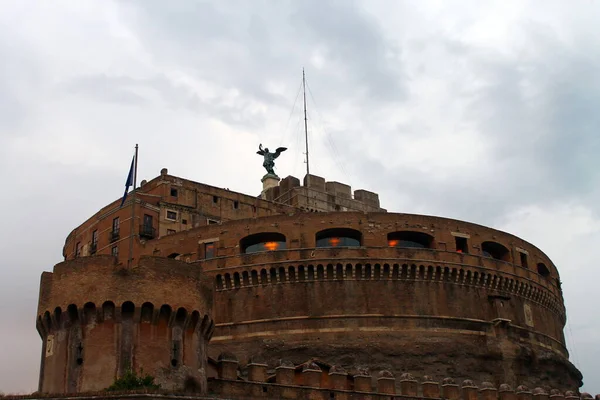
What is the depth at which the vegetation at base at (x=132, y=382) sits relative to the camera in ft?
94.6

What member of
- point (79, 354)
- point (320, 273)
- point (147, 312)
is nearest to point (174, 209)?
point (320, 273)

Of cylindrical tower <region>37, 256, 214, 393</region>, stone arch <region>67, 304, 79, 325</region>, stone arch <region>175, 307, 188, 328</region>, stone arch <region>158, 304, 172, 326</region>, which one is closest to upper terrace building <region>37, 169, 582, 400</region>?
stone arch <region>175, 307, 188, 328</region>

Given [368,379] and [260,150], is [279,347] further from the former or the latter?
[260,150]

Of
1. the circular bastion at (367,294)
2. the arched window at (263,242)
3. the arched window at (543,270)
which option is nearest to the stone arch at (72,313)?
the circular bastion at (367,294)

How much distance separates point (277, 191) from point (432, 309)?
855 inches

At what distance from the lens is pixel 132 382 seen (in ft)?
95.2

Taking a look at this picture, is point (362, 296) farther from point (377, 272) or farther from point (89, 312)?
point (89, 312)

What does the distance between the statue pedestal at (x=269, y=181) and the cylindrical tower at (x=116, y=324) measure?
3877cm

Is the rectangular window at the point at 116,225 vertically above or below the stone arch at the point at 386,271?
above

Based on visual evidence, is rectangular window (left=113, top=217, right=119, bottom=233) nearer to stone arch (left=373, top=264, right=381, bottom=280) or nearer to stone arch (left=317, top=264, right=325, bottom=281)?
stone arch (left=317, top=264, right=325, bottom=281)

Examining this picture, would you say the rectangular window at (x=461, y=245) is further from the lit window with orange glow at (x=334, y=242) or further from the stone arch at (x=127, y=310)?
the stone arch at (x=127, y=310)

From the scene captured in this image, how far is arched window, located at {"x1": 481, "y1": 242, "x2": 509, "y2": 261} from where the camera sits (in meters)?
56.0

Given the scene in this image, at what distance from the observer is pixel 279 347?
48688 mm

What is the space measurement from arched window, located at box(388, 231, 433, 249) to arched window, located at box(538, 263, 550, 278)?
10.8m
